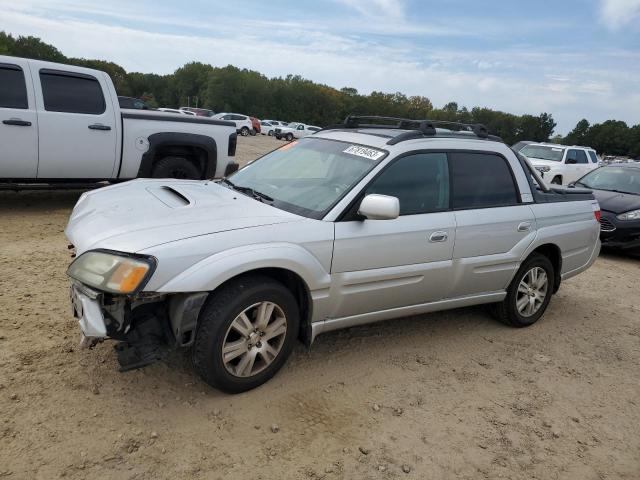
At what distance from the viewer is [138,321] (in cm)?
293

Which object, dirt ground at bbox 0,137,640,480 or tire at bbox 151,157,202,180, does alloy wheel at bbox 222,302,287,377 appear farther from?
tire at bbox 151,157,202,180

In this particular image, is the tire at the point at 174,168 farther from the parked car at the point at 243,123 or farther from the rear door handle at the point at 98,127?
the parked car at the point at 243,123

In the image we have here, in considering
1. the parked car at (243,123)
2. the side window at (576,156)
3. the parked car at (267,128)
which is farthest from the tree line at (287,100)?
the side window at (576,156)

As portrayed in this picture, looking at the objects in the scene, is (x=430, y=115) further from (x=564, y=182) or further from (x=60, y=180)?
(x=60, y=180)

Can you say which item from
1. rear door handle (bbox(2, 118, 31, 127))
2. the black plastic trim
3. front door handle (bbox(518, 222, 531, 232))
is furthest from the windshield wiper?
rear door handle (bbox(2, 118, 31, 127))

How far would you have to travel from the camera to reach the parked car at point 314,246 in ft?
9.43

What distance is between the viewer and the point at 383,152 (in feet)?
12.4

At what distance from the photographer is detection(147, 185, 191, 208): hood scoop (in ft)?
11.2

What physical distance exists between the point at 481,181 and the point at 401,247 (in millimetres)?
1148

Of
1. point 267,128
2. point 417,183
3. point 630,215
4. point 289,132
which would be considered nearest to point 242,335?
point 417,183

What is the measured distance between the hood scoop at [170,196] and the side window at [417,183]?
4.19ft

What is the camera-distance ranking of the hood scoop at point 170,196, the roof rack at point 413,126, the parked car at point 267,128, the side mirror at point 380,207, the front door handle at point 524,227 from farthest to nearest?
the parked car at point 267,128, the front door handle at point 524,227, the roof rack at point 413,126, the hood scoop at point 170,196, the side mirror at point 380,207

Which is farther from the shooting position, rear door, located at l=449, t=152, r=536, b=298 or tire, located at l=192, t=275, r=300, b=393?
rear door, located at l=449, t=152, r=536, b=298

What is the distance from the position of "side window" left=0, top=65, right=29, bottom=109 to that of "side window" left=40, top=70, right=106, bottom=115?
9.2 inches
